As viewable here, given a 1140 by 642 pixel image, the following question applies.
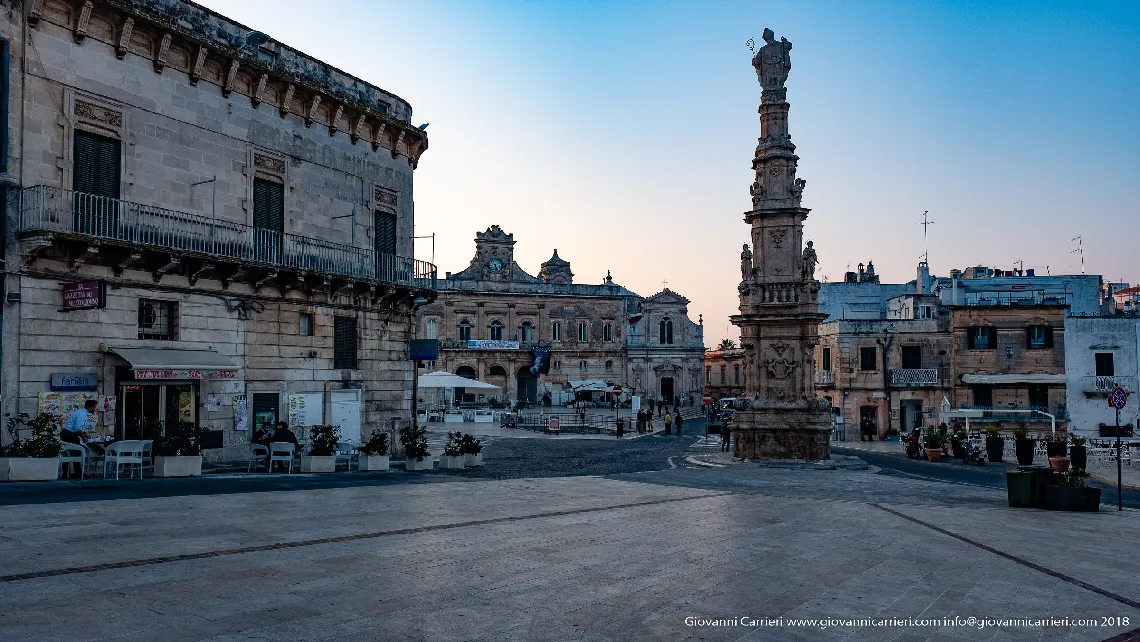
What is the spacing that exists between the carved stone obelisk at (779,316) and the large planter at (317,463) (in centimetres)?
1106

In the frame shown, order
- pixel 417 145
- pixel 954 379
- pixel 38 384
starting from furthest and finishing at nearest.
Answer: pixel 954 379 < pixel 417 145 < pixel 38 384

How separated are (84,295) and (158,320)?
112 inches

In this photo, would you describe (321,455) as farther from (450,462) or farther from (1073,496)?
(1073,496)

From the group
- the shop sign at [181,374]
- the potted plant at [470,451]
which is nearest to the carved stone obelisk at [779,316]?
the potted plant at [470,451]

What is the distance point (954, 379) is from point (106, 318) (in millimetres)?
39747

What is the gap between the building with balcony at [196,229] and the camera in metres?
17.0

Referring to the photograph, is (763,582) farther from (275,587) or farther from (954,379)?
(954,379)

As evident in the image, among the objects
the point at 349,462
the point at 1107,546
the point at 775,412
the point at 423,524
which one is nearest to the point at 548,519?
the point at 423,524

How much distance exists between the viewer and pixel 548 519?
12.2m

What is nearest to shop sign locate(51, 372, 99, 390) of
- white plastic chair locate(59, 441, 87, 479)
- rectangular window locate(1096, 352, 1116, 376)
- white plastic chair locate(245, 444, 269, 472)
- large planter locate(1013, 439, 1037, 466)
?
white plastic chair locate(59, 441, 87, 479)

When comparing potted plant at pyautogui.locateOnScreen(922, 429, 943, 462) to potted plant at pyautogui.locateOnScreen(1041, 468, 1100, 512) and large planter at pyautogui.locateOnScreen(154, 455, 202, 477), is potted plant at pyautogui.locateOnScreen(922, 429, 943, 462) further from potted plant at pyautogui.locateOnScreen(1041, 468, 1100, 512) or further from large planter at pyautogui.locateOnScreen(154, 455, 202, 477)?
large planter at pyautogui.locateOnScreen(154, 455, 202, 477)

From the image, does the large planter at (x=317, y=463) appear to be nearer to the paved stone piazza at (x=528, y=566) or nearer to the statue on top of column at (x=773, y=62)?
the paved stone piazza at (x=528, y=566)

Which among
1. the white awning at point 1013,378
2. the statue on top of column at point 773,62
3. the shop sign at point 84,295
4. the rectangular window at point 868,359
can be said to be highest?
the statue on top of column at point 773,62

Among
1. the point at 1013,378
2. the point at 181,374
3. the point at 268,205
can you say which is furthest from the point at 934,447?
the point at 181,374
